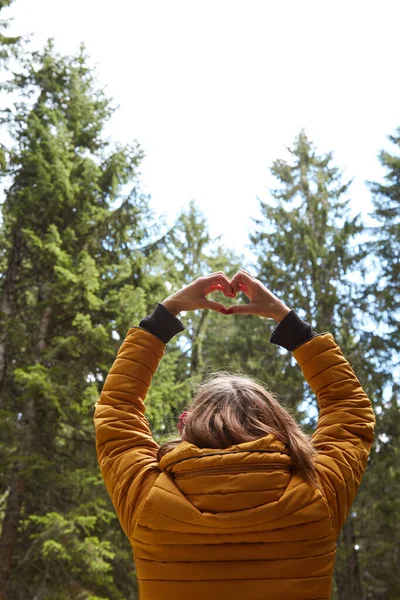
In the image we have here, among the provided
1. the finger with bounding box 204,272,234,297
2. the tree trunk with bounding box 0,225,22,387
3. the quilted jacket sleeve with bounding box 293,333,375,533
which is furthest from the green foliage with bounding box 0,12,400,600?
the quilted jacket sleeve with bounding box 293,333,375,533

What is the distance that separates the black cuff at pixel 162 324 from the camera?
1.47m

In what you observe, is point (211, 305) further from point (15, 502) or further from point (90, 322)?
point (15, 502)

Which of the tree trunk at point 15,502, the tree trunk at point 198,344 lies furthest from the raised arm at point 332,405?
the tree trunk at point 198,344

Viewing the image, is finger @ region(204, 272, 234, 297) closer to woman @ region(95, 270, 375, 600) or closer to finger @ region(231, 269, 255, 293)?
finger @ region(231, 269, 255, 293)

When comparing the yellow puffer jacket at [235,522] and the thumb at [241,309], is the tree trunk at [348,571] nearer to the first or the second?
the thumb at [241,309]

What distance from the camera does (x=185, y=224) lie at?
679 inches

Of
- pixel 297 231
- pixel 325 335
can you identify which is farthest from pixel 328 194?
pixel 325 335

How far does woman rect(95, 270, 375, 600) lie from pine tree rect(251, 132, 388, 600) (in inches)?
468

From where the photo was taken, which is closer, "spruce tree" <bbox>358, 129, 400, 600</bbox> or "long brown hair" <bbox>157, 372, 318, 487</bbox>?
"long brown hair" <bbox>157, 372, 318, 487</bbox>

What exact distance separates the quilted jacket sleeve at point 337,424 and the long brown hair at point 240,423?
Answer: 0.18 ft

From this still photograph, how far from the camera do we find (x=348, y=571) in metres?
11.6

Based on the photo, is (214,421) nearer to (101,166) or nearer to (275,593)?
(275,593)

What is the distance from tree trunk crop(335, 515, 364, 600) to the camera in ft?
37.2

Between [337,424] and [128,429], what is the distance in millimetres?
495
